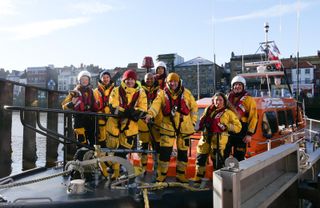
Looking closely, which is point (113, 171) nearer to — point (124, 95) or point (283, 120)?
point (124, 95)

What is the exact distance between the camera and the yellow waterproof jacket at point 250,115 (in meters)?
4.88

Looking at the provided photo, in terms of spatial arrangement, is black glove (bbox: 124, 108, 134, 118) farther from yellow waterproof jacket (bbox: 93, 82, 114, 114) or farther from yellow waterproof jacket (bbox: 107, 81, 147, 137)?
yellow waterproof jacket (bbox: 93, 82, 114, 114)

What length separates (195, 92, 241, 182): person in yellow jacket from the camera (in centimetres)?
458

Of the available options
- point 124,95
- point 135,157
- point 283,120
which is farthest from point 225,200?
point 283,120

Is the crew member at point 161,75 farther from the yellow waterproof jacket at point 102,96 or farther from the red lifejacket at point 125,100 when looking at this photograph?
the red lifejacket at point 125,100

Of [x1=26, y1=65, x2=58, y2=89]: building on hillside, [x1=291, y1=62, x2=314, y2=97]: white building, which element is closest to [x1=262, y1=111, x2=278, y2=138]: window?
[x1=291, y1=62, x2=314, y2=97]: white building

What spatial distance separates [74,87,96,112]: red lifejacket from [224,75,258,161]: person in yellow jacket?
2.08 meters

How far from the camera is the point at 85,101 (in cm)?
506

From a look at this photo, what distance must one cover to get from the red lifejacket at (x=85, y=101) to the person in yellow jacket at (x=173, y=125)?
1.03 m

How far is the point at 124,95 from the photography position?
4.74m

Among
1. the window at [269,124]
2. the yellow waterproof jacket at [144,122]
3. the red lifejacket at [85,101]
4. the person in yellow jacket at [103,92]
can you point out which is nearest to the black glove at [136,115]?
the yellow waterproof jacket at [144,122]

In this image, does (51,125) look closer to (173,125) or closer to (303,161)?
(173,125)

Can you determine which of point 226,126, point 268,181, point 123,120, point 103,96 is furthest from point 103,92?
point 268,181

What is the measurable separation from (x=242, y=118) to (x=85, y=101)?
2348mm
